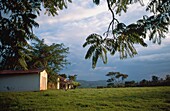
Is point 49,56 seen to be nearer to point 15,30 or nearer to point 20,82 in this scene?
point 20,82

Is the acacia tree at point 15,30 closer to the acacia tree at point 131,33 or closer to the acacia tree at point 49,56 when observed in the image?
the acacia tree at point 131,33

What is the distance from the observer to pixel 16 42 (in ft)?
26.4

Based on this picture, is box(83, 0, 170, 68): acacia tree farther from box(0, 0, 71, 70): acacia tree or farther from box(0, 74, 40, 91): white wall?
box(0, 74, 40, 91): white wall

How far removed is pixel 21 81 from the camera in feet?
103

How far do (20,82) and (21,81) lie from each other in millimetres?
177

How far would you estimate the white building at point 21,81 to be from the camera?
3105cm

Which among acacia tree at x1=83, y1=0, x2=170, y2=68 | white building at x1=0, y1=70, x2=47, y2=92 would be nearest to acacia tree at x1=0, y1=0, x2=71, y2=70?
acacia tree at x1=83, y1=0, x2=170, y2=68

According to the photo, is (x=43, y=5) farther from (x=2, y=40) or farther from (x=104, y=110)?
(x=104, y=110)

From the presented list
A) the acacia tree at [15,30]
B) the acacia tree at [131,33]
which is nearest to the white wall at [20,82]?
the acacia tree at [15,30]

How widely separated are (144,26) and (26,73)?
94.3ft

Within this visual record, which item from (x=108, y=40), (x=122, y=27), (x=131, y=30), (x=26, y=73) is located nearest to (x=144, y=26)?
(x=131, y=30)

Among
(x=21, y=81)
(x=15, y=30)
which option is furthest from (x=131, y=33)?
(x=21, y=81)

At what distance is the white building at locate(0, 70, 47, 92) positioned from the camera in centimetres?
3105

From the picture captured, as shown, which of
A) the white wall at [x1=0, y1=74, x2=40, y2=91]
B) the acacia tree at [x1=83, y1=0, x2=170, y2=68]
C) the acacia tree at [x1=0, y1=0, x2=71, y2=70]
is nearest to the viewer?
the acacia tree at [x1=83, y1=0, x2=170, y2=68]
